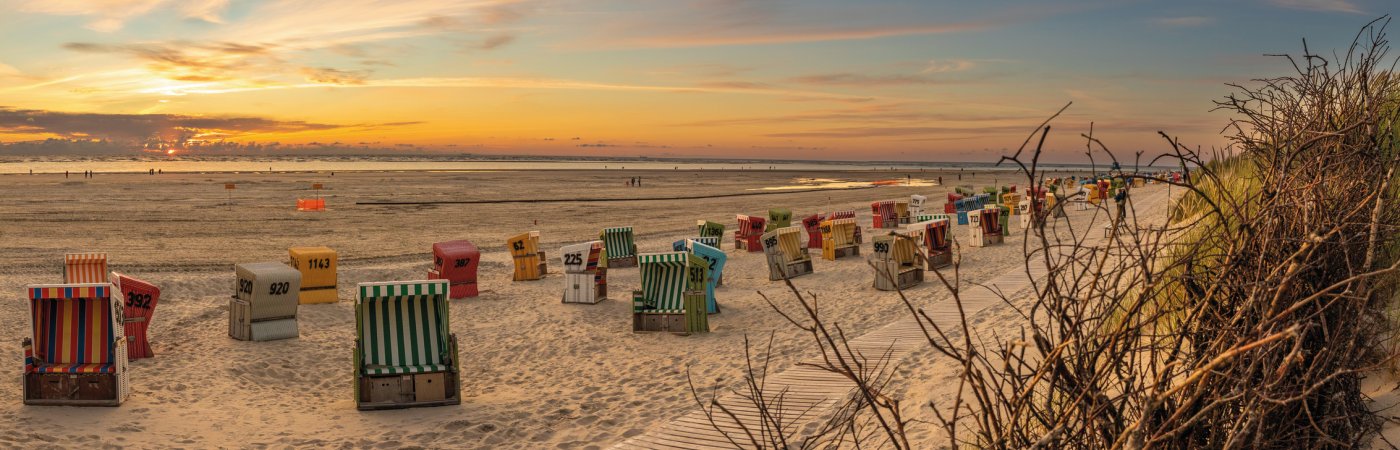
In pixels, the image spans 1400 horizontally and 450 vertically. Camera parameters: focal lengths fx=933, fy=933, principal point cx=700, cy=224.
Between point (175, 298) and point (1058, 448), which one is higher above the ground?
point (1058, 448)

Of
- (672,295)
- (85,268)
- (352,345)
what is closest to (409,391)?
(352,345)

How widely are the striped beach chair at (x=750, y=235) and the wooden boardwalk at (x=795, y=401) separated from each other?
40.0ft

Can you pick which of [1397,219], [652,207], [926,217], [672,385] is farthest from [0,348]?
[652,207]

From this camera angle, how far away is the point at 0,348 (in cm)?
1298

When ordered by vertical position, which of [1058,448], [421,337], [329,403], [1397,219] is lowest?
[329,403]

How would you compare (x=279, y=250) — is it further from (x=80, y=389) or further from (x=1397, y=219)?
(x=1397, y=219)

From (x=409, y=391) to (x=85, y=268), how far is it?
29.4 ft

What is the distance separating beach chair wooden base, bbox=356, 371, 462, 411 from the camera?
1074 centimetres

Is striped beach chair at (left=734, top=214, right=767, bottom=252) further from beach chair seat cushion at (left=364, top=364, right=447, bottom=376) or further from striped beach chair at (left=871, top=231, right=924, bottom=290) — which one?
beach chair seat cushion at (left=364, top=364, right=447, bottom=376)

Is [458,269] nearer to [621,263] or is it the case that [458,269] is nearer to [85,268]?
[621,263]

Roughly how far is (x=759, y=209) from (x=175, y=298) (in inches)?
1422

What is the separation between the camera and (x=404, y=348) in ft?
37.1

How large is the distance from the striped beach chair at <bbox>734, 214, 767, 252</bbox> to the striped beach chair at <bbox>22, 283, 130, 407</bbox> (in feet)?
57.8

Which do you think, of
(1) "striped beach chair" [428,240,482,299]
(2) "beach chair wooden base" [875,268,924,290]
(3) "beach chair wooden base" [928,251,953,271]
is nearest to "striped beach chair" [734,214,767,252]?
(3) "beach chair wooden base" [928,251,953,271]
